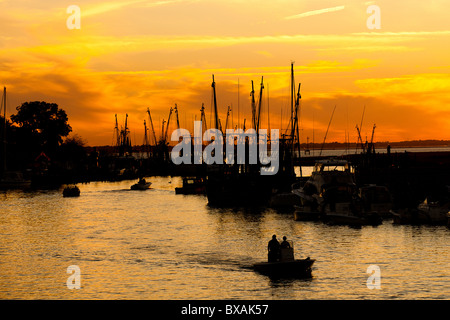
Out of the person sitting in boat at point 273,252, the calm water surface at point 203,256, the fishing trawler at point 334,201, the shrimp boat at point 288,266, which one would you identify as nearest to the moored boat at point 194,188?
the calm water surface at point 203,256

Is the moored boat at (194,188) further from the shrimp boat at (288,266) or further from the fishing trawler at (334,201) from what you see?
the shrimp boat at (288,266)

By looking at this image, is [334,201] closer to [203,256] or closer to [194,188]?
[203,256]

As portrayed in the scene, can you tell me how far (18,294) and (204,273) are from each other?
1264cm

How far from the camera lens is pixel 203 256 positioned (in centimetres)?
5716

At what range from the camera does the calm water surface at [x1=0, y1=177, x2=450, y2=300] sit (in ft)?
139

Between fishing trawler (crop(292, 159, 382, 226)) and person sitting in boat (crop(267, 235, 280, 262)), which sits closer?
person sitting in boat (crop(267, 235, 280, 262))

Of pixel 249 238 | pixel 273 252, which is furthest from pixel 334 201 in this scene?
pixel 273 252

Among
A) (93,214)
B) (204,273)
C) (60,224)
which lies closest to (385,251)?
(204,273)

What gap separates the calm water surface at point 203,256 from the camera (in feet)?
139

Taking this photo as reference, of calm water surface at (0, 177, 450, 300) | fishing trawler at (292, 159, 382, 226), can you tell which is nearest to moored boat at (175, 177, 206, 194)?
calm water surface at (0, 177, 450, 300)

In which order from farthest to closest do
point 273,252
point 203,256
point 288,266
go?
point 203,256
point 273,252
point 288,266

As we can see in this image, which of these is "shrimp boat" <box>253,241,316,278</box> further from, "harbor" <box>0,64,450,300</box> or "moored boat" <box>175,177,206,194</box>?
"moored boat" <box>175,177,206,194</box>

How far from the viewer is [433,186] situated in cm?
11512
